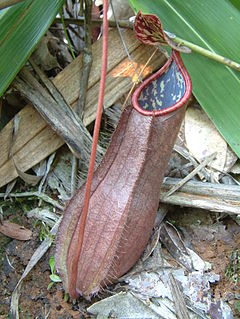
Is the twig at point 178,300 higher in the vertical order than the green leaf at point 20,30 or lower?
lower

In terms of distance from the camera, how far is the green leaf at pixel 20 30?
4.57ft

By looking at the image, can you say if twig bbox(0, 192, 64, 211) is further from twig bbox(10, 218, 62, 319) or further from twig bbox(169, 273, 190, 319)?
twig bbox(169, 273, 190, 319)

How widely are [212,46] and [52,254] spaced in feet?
3.03

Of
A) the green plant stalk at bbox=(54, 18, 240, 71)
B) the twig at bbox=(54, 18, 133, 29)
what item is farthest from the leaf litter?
the twig at bbox=(54, 18, 133, 29)

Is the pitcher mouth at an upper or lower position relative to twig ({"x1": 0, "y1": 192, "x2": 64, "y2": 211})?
upper

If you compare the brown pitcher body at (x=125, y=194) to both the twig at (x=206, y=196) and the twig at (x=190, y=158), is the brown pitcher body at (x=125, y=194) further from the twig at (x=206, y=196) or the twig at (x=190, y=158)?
the twig at (x=190, y=158)

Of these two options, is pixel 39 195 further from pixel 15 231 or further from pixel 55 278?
pixel 55 278

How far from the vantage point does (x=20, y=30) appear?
1.42m

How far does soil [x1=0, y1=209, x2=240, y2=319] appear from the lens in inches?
50.0

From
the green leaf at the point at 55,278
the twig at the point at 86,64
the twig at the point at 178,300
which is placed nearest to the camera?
the twig at the point at 178,300

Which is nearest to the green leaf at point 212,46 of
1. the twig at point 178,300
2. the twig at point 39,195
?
the twig at point 178,300

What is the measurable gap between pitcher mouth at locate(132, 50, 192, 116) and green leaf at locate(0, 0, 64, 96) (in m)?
0.41

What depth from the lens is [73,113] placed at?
1.56 m

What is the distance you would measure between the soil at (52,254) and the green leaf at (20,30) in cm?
54
